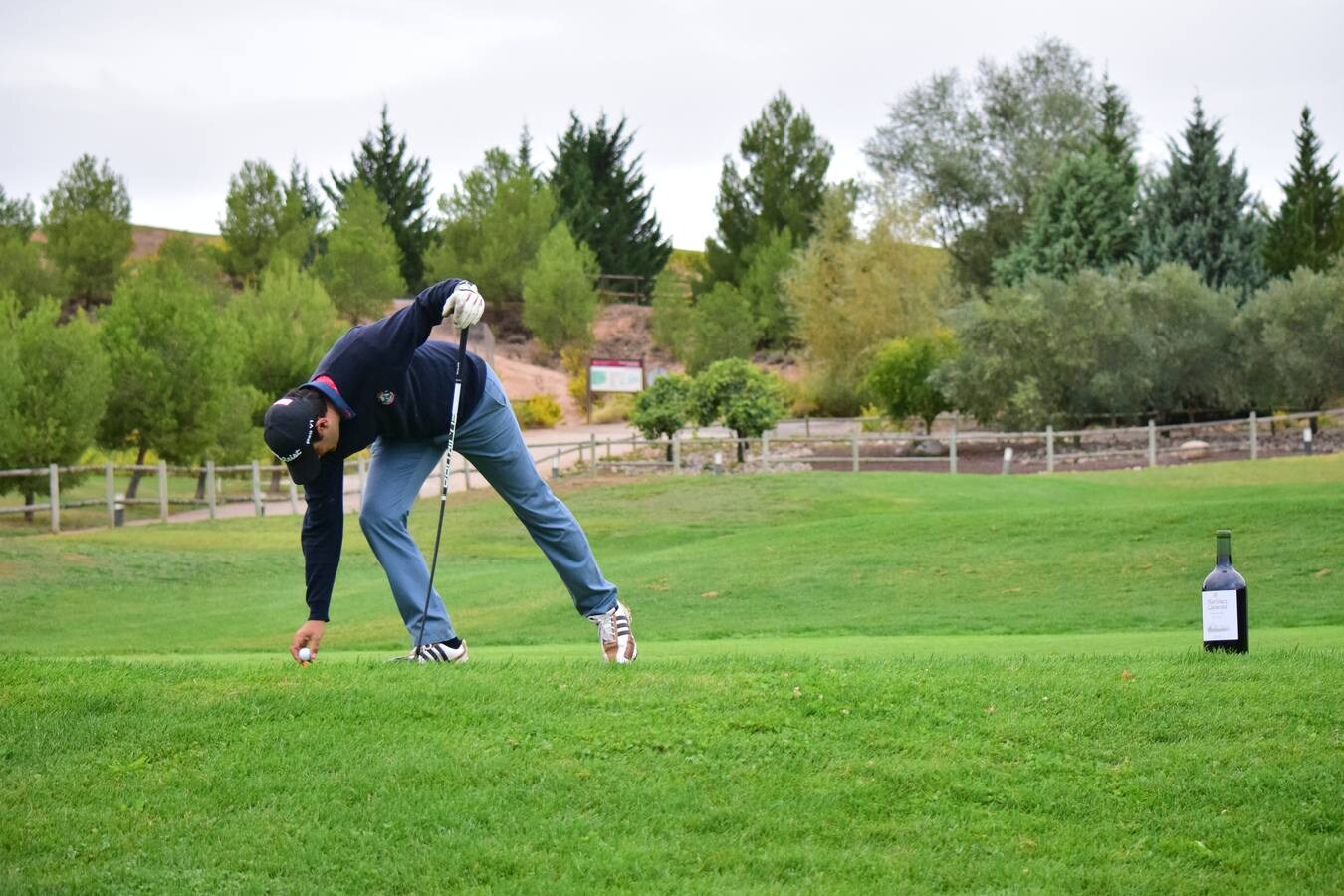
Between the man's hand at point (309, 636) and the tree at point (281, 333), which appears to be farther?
the tree at point (281, 333)

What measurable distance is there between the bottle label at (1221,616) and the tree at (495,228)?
6554 cm

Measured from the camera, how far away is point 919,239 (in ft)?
187

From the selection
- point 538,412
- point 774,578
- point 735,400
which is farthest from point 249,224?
point 774,578

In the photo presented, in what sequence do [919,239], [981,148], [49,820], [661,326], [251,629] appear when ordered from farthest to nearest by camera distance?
1. [661,326]
2. [981,148]
3. [919,239]
4. [251,629]
5. [49,820]

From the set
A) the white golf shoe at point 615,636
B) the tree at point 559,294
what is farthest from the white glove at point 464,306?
the tree at point 559,294

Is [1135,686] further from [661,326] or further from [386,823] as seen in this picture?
[661,326]

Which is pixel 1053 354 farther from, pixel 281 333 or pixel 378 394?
pixel 378 394

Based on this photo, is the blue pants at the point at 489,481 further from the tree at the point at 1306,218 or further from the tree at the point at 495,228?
the tree at the point at 495,228

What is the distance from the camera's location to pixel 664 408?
40.2 metres

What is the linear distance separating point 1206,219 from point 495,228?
3588 centimetres

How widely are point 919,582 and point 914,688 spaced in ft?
37.1

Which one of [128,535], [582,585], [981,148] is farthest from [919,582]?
[981,148]

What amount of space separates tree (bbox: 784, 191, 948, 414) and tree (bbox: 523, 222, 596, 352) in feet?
42.2

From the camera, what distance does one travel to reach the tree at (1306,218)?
50.2 metres
